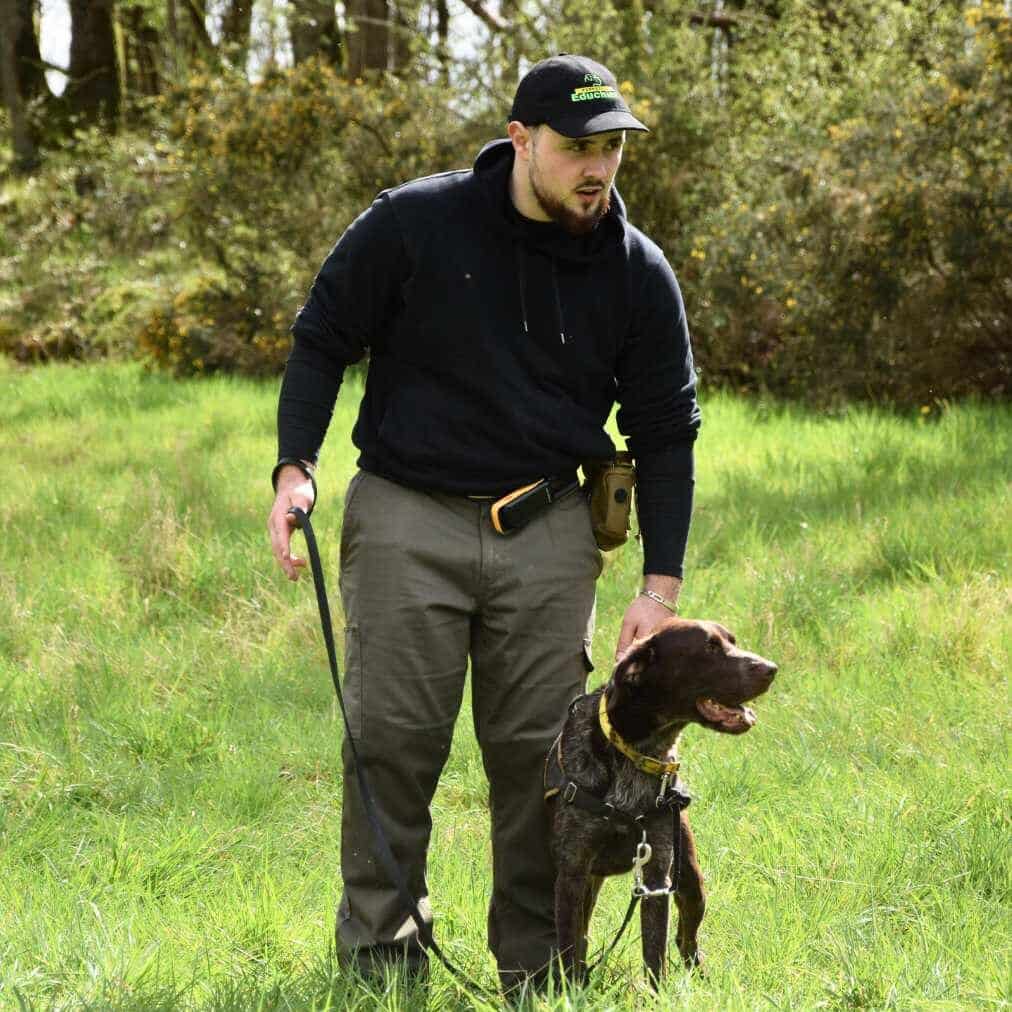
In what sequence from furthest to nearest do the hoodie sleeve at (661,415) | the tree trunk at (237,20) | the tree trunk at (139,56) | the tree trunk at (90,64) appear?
1. the tree trunk at (139,56)
2. the tree trunk at (90,64)
3. the tree trunk at (237,20)
4. the hoodie sleeve at (661,415)

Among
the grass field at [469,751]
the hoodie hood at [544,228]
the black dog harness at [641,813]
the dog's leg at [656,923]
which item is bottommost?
the grass field at [469,751]

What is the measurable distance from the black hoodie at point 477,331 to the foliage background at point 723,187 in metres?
7.38

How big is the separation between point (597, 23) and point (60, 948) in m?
11.0

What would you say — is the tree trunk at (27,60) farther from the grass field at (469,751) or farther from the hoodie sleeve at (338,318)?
the hoodie sleeve at (338,318)

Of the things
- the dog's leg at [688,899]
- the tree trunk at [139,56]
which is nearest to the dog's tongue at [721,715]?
the dog's leg at [688,899]

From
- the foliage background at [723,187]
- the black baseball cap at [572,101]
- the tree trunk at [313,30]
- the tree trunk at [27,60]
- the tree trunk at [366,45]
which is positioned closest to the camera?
the black baseball cap at [572,101]

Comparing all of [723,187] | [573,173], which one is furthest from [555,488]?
[723,187]

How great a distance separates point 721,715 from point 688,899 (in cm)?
59

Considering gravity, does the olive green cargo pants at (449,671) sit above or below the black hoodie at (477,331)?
below

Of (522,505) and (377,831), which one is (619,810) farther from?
(522,505)

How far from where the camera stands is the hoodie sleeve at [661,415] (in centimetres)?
383

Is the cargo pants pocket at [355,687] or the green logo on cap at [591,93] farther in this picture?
the cargo pants pocket at [355,687]

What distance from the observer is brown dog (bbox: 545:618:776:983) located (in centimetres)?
347

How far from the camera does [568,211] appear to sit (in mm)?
3570
